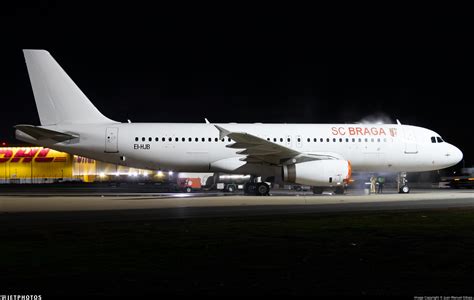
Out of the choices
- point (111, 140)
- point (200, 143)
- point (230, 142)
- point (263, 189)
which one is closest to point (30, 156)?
point (111, 140)

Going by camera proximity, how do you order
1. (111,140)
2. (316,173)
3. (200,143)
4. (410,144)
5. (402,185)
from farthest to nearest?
(402,185) < (410,144) < (200,143) < (111,140) < (316,173)

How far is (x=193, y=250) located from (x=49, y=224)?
6660mm

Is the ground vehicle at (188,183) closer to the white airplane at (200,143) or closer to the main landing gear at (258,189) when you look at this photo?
the white airplane at (200,143)

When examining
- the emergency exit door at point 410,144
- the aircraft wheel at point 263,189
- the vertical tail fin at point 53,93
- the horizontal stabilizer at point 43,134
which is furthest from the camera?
the emergency exit door at point 410,144

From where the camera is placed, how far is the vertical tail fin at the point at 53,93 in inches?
1259

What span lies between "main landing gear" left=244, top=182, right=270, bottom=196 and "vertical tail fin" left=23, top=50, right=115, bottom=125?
898cm

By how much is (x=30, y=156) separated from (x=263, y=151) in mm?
67585

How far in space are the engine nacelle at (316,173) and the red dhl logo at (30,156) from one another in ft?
219

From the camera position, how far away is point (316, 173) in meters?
29.9

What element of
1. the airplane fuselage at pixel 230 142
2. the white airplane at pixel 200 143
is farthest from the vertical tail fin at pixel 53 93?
the airplane fuselage at pixel 230 142

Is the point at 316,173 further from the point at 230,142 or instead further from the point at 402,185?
the point at 402,185

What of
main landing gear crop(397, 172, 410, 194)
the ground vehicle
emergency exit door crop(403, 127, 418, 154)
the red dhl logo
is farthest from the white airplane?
the red dhl logo

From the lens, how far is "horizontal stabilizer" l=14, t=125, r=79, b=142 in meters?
30.3

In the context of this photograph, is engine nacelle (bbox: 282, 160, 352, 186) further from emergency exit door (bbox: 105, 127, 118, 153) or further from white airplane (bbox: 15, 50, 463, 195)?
emergency exit door (bbox: 105, 127, 118, 153)
